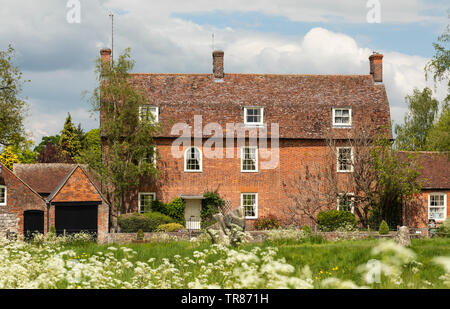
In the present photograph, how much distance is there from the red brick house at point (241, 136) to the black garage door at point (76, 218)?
2.63 m

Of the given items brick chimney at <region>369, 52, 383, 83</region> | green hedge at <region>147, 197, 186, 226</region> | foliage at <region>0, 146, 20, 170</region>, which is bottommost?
green hedge at <region>147, 197, 186, 226</region>

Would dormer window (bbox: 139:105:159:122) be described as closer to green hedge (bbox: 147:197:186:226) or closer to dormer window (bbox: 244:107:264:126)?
green hedge (bbox: 147:197:186:226)

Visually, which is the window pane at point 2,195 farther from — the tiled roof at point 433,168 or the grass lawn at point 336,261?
the tiled roof at point 433,168

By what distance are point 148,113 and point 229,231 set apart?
16065mm

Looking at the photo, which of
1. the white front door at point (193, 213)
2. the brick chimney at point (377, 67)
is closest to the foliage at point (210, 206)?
the white front door at point (193, 213)

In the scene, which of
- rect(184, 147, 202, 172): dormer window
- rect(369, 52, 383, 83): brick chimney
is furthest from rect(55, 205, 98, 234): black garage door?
rect(369, 52, 383, 83): brick chimney

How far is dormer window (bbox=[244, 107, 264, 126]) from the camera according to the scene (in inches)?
1430

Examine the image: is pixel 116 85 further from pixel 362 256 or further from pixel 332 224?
pixel 362 256

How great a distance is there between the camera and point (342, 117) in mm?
36938

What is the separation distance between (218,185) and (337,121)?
8.98m

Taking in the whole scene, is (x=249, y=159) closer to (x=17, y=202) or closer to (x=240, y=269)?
(x=17, y=202)

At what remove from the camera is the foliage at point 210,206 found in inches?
1367

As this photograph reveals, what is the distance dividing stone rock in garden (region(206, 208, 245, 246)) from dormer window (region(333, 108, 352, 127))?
16813 millimetres
